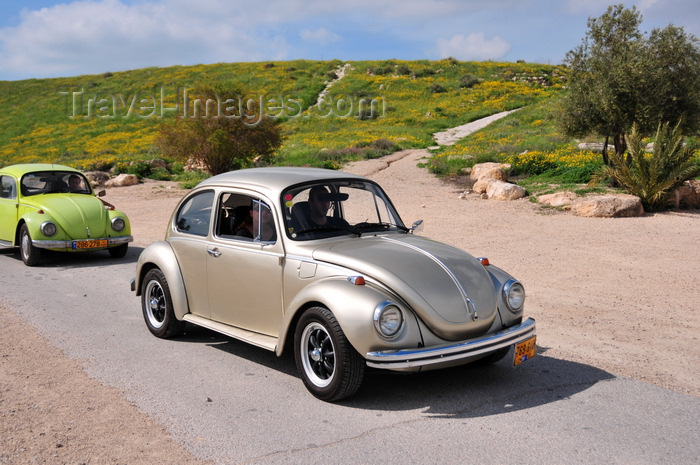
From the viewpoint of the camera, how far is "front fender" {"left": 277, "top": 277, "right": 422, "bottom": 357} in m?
4.47

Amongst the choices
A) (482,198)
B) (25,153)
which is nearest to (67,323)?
(482,198)

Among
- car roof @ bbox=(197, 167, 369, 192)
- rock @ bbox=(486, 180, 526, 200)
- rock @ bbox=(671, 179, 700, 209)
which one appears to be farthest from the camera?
rock @ bbox=(486, 180, 526, 200)

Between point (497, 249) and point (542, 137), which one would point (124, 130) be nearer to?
point (542, 137)


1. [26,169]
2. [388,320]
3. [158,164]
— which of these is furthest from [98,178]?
[388,320]

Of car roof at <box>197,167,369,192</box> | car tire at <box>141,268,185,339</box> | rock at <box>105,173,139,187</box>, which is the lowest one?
car tire at <box>141,268,185,339</box>

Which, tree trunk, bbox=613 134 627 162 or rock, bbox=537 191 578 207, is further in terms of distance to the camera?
tree trunk, bbox=613 134 627 162

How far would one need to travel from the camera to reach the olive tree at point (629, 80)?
18.3 meters

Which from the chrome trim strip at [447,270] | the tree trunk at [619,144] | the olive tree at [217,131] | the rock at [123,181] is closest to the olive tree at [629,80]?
the tree trunk at [619,144]

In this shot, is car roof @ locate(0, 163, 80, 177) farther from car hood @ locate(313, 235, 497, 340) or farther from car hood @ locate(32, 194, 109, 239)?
car hood @ locate(313, 235, 497, 340)

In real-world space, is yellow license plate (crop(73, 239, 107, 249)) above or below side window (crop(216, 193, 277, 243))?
below

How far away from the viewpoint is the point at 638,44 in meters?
18.9

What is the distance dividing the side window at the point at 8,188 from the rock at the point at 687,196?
14444 millimetres

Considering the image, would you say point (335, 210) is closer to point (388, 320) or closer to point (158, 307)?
point (388, 320)

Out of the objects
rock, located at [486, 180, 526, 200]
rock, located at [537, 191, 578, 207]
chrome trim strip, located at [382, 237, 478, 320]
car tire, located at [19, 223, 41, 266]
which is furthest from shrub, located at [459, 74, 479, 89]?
chrome trim strip, located at [382, 237, 478, 320]
